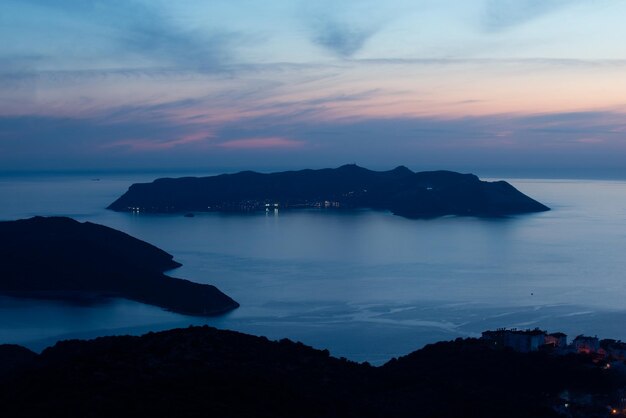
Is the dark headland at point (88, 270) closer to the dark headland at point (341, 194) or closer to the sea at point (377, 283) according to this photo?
the sea at point (377, 283)

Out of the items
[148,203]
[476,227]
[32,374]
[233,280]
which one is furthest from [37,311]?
[148,203]

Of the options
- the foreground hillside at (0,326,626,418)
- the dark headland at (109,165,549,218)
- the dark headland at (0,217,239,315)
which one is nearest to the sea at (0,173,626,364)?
the dark headland at (0,217,239,315)

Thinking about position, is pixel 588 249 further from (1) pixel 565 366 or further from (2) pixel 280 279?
(1) pixel 565 366

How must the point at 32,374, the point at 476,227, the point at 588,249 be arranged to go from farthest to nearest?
the point at 476,227
the point at 588,249
the point at 32,374

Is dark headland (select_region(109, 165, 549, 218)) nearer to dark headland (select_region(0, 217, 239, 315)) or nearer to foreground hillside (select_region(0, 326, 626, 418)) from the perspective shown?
dark headland (select_region(0, 217, 239, 315))

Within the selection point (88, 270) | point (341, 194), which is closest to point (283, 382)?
point (88, 270)

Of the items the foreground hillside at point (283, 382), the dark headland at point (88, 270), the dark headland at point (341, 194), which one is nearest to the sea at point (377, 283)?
the dark headland at point (88, 270)
